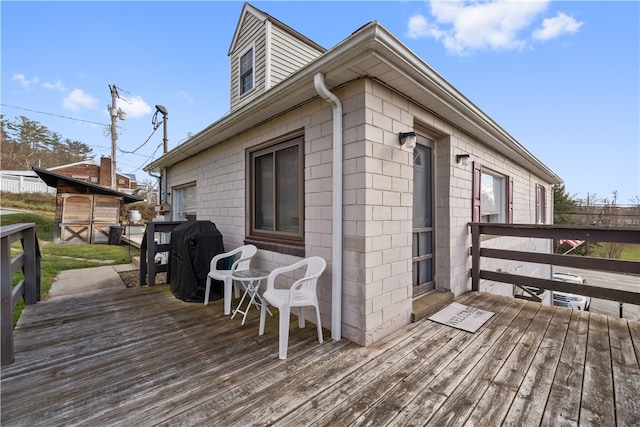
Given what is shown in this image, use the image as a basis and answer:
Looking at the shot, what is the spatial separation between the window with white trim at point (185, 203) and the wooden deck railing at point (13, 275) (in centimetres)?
299

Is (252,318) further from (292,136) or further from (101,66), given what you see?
(101,66)

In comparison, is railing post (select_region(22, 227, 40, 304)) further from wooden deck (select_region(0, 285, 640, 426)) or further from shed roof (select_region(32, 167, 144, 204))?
shed roof (select_region(32, 167, 144, 204))

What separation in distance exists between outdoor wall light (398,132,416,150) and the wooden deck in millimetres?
1915

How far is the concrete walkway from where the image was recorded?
414cm

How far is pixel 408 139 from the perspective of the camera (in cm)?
269

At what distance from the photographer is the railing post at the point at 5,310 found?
200 centimetres

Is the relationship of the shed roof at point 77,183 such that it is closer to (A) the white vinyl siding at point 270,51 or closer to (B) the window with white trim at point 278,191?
(A) the white vinyl siding at point 270,51

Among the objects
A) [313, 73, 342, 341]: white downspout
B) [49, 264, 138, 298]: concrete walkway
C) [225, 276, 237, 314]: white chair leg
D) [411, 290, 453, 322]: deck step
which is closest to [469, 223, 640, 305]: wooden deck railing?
[411, 290, 453, 322]: deck step

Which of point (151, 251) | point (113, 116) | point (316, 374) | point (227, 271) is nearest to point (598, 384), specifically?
point (316, 374)

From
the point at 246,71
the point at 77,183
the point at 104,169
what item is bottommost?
the point at 77,183

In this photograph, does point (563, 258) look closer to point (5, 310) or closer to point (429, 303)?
point (429, 303)

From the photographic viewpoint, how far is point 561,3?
473 cm

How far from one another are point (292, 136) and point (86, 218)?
1283 cm

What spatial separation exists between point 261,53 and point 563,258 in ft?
24.1
